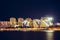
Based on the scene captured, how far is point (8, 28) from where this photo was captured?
55469 millimetres

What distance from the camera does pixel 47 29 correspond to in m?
55.4

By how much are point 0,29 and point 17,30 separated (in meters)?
2.73

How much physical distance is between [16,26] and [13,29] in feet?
2.53

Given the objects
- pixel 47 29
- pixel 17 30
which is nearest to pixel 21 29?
pixel 17 30

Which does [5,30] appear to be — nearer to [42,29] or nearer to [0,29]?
[0,29]

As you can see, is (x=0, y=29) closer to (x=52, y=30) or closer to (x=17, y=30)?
(x=17, y=30)

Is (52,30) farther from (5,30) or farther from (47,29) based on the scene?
(5,30)

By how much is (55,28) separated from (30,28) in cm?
405

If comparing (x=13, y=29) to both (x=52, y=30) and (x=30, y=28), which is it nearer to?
(x=30, y=28)

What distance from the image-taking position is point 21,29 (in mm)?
55750

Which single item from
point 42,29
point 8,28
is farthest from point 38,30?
point 8,28

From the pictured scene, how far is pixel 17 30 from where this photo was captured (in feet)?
183

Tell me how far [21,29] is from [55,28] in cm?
531

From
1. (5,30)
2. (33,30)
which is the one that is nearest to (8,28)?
(5,30)
